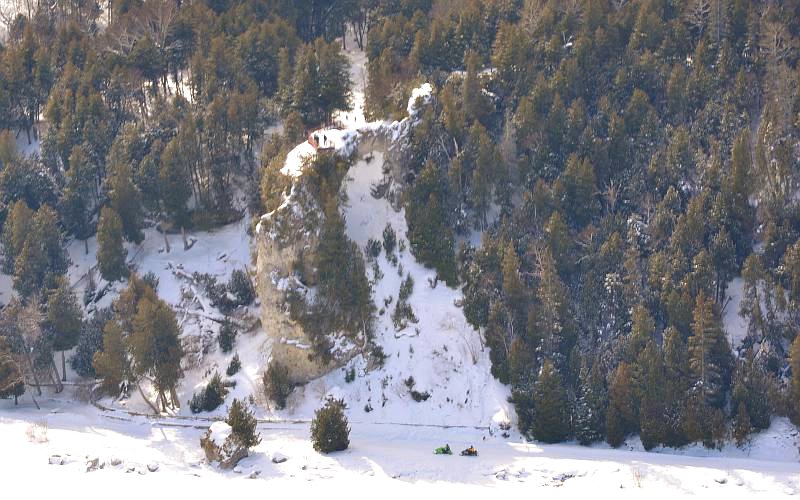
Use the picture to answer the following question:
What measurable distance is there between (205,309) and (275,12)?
88.3 ft

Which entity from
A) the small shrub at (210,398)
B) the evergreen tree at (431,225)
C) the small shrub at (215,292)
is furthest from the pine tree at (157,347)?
the evergreen tree at (431,225)

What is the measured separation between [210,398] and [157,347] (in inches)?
140

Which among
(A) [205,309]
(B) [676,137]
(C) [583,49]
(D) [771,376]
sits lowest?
(D) [771,376]

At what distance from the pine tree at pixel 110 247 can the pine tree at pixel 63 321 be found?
2.79 meters

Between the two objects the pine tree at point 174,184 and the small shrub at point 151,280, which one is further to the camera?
the pine tree at point 174,184

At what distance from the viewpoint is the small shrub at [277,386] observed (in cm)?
4959

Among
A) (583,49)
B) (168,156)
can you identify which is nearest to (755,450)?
(583,49)

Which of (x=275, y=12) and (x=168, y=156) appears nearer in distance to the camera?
(x=168, y=156)

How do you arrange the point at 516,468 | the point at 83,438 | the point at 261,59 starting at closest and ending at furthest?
the point at 516,468 < the point at 83,438 < the point at 261,59

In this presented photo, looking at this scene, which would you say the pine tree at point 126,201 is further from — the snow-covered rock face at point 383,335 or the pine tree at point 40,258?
the snow-covered rock face at point 383,335

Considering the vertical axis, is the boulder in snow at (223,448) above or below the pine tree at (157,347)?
below

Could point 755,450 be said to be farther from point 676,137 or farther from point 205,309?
point 205,309

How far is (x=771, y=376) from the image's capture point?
147 feet

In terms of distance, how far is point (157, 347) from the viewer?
49438 mm
